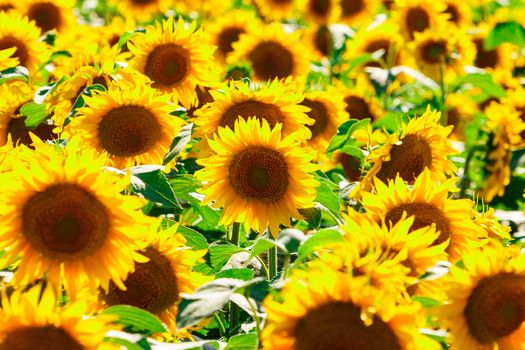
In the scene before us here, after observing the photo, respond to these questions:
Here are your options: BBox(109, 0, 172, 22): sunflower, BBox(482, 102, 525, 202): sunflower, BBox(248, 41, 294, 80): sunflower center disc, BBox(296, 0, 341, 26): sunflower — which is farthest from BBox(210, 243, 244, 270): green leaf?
BBox(109, 0, 172, 22): sunflower

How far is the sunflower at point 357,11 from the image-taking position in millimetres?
5832

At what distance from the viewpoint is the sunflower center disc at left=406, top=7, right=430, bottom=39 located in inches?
198

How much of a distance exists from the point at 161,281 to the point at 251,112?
700 mm

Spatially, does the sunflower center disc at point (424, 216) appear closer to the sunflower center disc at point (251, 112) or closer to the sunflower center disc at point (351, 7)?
the sunflower center disc at point (251, 112)

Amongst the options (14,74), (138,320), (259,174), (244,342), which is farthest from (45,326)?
(14,74)

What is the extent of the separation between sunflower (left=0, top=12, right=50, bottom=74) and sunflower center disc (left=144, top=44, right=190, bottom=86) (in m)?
0.67

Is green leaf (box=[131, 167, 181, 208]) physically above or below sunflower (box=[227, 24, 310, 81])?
above

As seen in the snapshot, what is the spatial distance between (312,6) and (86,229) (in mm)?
3921

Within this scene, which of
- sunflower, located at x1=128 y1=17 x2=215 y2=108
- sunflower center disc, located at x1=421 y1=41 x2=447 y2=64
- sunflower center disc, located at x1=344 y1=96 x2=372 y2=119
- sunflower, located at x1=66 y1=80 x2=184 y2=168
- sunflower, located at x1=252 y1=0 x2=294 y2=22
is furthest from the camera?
sunflower, located at x1=252 y1=0 x2=294 y2=22

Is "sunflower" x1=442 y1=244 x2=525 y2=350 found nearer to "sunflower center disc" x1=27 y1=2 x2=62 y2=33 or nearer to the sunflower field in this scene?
the sunflower field

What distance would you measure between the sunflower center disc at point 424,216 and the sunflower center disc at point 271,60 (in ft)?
6.24

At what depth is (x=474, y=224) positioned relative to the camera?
7.50 ft

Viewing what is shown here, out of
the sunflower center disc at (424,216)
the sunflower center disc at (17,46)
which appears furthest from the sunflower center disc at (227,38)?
the sunflower center disc at (424,216)

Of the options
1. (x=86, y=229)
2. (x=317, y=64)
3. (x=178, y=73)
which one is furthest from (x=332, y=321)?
(x=317, y=64)
